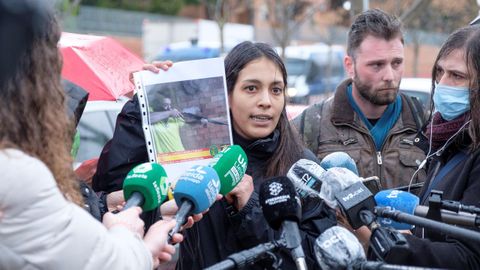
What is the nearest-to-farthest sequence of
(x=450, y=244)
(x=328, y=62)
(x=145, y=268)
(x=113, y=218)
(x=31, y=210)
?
(x=31, y=210) < (x=145, y=268) < (x=113, y=218) < (x=450, y=244) < (x=328, y=62)

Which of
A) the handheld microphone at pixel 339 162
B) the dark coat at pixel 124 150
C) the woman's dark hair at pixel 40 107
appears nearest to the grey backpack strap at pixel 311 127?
the handheld microphone at pixel 339 162

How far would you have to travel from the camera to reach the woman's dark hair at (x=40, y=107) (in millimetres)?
2209

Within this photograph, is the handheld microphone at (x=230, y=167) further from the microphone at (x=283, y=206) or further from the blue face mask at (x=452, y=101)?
the blue face mask at (x=452, y=101)

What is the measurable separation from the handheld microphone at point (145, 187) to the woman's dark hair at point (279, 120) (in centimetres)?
100

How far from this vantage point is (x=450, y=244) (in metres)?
2.96

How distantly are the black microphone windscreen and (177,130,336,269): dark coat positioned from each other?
0.37 m

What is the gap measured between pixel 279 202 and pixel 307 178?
0.37 m

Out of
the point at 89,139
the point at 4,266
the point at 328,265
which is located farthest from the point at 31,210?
the point at 89,139

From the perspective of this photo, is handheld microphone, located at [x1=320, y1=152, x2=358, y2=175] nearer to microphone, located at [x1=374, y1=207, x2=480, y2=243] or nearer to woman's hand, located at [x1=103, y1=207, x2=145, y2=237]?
microphone, located at [x1=374, y1=207, x2=480, y2=243]

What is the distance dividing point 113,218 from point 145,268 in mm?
246

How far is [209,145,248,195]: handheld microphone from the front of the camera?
296 cm

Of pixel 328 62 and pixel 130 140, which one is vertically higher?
pixel 130 140

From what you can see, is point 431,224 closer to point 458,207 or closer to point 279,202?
point 458,207

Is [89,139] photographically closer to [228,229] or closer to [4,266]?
[228,229]
